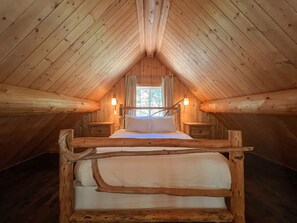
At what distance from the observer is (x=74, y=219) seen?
5.43ft

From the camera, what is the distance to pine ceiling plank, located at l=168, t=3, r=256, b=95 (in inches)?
105

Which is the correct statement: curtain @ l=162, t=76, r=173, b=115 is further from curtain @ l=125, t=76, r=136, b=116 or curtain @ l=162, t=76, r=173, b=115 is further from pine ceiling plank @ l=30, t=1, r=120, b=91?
pine ceiling plank @ l=30, t=1, r=120, b=91

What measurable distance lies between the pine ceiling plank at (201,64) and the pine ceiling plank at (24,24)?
6.40 ft

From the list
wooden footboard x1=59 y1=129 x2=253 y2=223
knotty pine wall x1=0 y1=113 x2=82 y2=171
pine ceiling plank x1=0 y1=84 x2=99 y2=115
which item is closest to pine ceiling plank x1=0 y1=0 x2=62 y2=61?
pine ceiling plank x1=0 y1=84 x2=99 y2=115

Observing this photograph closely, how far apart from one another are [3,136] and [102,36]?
195 cm

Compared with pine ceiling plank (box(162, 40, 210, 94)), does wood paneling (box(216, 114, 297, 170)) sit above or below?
below

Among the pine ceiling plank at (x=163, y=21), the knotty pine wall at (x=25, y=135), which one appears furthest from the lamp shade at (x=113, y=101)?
the pine ceiling plank at (x=163, y=21)

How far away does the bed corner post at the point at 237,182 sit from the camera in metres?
1.72

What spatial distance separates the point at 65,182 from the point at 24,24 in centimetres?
140

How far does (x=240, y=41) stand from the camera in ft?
6.97

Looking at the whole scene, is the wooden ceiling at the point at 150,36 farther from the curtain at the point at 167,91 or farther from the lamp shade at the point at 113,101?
the curtain at the point at 167,91

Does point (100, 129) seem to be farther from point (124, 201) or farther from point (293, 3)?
point (293, 3)

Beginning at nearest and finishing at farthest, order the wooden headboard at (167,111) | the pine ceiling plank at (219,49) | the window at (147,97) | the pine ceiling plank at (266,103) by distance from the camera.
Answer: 1. the pine ceiling plank at (266,103)
2. the pine ceiling plank at (219,49)
3. the wooden headboard at (167,111)
4. the window at (147,97)

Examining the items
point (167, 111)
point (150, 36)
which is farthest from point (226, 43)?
point (167, 111)
